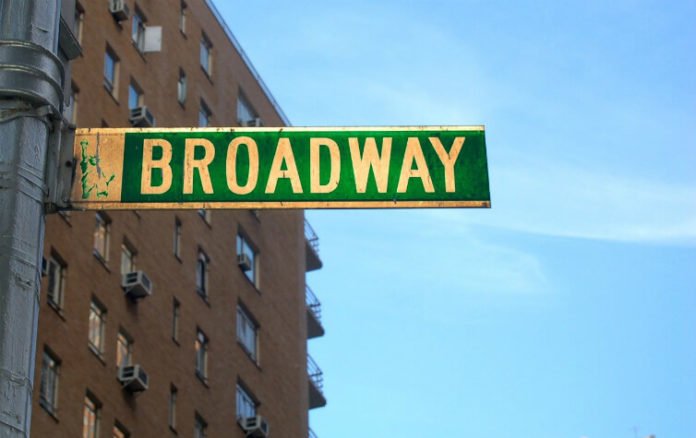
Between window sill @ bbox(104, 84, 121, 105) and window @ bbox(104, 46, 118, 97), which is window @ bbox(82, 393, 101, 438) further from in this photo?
window @ bbox(104, 46, 118, 97)

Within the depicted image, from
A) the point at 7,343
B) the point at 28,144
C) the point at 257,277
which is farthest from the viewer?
the point at 257,277

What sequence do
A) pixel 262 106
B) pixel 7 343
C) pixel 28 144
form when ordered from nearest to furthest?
pixel 7 343 → pixel 28 144 → pixel 262 106

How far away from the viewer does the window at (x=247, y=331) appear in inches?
1961

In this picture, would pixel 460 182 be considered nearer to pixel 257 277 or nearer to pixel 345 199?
pixel 345 199

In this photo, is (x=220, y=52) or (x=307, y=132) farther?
(x=220, y=52)

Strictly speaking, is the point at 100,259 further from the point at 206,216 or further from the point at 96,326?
the point at 206,216

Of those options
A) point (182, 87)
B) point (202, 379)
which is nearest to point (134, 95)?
point (182, 87)

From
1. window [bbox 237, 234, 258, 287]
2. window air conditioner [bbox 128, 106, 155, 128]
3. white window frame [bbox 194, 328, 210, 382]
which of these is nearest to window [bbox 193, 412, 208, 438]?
white window frame [bbox 194, 328, 210, 382]

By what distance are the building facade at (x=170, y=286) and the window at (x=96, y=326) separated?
47 millimetres

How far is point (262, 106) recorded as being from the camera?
2199 inches

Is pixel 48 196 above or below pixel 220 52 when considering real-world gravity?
below

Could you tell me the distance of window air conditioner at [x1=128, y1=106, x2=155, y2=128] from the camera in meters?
43.5

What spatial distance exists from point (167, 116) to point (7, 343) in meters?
41.3

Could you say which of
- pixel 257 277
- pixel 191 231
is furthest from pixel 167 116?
pixel 257 277
